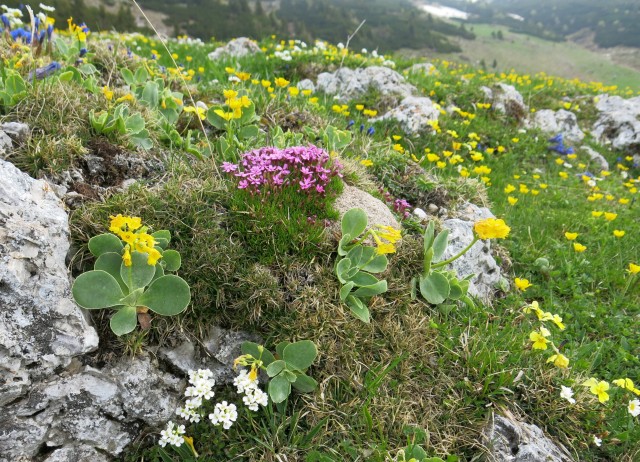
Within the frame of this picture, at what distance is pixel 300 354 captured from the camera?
8.28 feet

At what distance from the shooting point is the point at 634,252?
4.56 m

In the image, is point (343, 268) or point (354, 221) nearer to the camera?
point (343, 268)

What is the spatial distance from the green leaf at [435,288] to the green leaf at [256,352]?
118 centimetres

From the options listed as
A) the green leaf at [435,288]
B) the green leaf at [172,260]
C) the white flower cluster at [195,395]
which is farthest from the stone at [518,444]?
the green leaf at [172,260]

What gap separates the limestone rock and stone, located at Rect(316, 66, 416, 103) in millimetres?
1566

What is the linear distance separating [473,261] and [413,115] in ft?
11.1

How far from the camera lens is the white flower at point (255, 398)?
2.41m

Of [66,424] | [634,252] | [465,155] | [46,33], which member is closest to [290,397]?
[66,424]

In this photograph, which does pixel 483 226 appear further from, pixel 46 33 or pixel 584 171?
pixel 584 171

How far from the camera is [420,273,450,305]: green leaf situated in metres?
3.10

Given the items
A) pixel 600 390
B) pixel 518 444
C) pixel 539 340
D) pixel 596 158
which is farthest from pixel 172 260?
pixel 596 158

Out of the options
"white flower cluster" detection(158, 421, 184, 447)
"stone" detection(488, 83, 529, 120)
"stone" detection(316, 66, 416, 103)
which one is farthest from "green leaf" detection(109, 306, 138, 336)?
"stone" detection(488, 83, 529, 120)

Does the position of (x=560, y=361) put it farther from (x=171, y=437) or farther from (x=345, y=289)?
(x=171, y=437)

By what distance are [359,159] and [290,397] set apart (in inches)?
96.1
